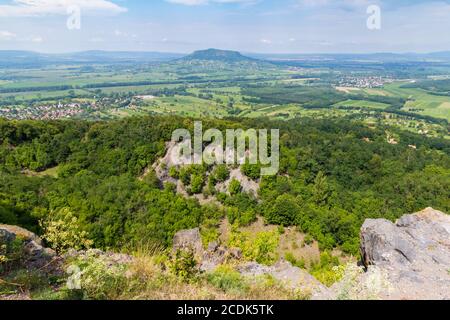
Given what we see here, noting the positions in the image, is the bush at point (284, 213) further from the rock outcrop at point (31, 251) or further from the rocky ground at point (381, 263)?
the rock outcrop at point (31, 251)

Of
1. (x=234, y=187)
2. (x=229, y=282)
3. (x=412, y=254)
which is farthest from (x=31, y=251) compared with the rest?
(x=234, y=187)

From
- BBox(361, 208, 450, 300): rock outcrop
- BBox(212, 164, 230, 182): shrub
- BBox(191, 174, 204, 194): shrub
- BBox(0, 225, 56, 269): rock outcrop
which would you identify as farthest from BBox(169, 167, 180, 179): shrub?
BBox(361, 208, 450, 300): rock outcrop

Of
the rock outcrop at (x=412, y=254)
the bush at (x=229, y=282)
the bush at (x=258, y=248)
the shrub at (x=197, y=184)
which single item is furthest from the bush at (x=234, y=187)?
the bush at (x=229, y=282)

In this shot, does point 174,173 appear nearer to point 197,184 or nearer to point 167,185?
point 167,185

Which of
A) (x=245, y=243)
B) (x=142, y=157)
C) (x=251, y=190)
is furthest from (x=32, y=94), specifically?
(x=245, y=243)

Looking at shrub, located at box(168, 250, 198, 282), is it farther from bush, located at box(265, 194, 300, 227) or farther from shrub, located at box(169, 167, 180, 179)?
shrub, located at box(169, 167, 180, 179)
